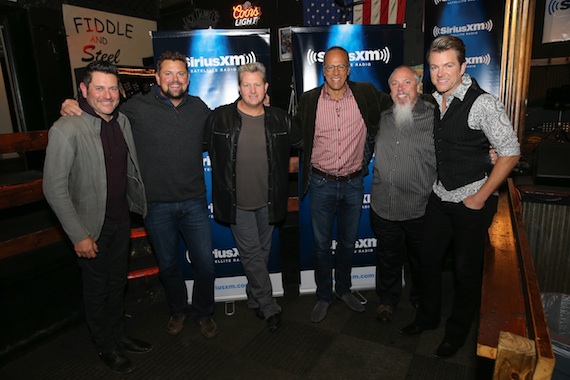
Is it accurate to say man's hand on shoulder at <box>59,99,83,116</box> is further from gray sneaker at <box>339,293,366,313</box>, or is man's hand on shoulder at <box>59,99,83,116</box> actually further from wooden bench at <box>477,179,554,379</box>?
gray sneaker at <box>339,293,366,313</box>

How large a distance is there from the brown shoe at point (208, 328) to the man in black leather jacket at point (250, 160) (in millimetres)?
545

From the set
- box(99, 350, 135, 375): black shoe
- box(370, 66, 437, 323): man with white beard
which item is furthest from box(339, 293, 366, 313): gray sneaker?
box(99, 350, 135, 375): black shoe

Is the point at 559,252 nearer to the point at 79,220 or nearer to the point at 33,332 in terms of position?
the point at 79,220

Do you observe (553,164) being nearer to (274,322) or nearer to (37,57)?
(274,322)

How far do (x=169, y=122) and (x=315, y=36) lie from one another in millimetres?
1383

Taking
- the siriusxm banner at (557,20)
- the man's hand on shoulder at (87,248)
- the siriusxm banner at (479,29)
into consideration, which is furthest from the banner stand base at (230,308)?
the siriusxm banner at (557,20)

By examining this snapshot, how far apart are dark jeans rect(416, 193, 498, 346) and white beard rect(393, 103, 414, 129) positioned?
53 cm

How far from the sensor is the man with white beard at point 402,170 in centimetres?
255

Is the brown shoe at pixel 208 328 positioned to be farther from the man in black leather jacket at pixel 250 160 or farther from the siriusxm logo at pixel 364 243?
the siriusxm logo at pixel 364 243

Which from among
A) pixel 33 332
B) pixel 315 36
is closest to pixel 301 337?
pixel 33 332

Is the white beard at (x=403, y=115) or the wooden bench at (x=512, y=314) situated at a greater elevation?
the white beard at (x=403, y=115)

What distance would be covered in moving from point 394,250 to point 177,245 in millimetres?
1675

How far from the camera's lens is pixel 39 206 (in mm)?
4219

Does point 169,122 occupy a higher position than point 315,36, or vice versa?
point 315,36
